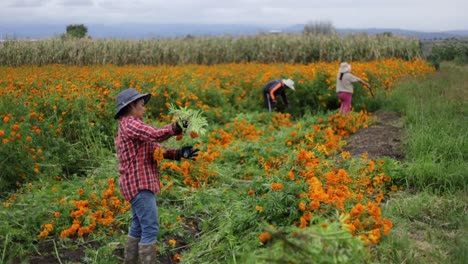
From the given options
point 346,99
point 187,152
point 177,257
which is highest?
point 187,152

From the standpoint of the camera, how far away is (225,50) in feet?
68.8

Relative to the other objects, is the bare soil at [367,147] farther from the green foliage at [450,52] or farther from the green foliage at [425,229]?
the green foliage at [450,52]

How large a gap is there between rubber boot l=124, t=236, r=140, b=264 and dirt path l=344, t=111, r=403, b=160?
4002mm

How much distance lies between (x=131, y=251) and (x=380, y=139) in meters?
5.18

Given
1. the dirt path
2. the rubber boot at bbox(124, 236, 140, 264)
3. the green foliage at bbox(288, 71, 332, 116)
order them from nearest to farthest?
the rubber boot at bbox(124, 236, 140, 264)
the dirt path
the green foliage at bbox(288, 71, 332, 116)

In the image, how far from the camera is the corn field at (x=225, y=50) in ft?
65.2

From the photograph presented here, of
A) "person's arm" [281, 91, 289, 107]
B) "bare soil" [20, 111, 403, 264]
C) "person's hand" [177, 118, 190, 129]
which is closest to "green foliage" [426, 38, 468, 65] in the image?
"person's arm" [281, 91, 289, 107]

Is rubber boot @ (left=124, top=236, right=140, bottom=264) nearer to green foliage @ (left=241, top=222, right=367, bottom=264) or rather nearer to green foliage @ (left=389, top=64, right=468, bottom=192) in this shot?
green foliage @ (left=241, top=222, right=367, bottom=264)

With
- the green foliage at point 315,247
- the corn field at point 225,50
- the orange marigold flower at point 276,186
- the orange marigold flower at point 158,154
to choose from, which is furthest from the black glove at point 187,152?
the corn field at point 225,50

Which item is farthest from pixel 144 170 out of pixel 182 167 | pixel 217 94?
pixel 217 94

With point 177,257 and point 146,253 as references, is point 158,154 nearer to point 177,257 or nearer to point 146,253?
point 146,253

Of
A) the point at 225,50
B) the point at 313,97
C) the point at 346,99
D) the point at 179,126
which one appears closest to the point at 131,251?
the point at 179,126

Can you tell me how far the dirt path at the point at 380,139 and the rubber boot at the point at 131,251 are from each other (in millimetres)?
4002

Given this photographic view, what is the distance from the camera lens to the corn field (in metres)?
19.9
